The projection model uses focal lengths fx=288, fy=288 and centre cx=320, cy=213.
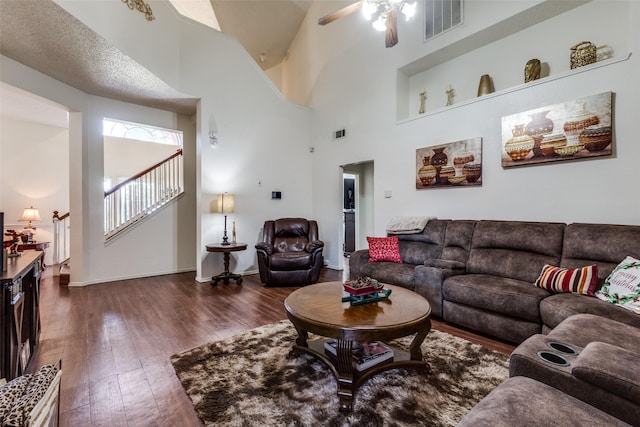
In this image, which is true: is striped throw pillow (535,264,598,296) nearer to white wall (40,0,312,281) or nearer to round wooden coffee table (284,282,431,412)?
round wooden coffee table (284,282,431,412)

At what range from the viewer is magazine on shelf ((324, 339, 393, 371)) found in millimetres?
1902

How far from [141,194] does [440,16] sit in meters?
5.66

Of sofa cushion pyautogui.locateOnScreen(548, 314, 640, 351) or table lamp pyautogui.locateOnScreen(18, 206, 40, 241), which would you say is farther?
table lamp pyautogui.locateOnScreen(18, 206, 40, 241)

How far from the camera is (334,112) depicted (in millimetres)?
5805

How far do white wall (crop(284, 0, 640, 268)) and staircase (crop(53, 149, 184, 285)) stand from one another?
2852 mm

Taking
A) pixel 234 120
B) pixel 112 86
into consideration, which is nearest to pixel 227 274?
pixel 234 120

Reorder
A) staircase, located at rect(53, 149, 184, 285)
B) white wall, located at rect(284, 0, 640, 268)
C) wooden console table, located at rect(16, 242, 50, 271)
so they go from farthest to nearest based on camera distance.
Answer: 1. wooden console table, located at rect(16, 242, 50, 271)
2. staircase, located at rect(53, 149, 184, 285)
3. white wall, located at rect(284, 0, 640, 268)

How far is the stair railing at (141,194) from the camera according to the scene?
4.95 metres

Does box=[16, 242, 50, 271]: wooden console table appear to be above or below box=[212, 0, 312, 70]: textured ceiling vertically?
below

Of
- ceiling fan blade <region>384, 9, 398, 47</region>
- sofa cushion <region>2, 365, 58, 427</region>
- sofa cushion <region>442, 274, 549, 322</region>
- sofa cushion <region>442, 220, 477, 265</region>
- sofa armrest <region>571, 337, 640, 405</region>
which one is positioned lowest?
sofa cushion <region>442, 274, 549, 322</region>

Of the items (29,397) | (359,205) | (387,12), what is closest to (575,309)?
(387,12)

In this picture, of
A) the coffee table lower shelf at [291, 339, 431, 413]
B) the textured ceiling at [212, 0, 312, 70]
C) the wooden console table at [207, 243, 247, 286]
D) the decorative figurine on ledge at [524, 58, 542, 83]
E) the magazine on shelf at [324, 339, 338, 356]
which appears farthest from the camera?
the textured ceiling at [212, 0, 312, 70]

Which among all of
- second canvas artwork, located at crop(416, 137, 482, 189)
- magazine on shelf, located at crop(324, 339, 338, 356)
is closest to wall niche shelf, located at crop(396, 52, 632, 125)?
second canvas artwork, located at crop(416, 137, 482, 189)

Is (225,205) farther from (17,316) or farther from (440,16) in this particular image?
(440,16)
